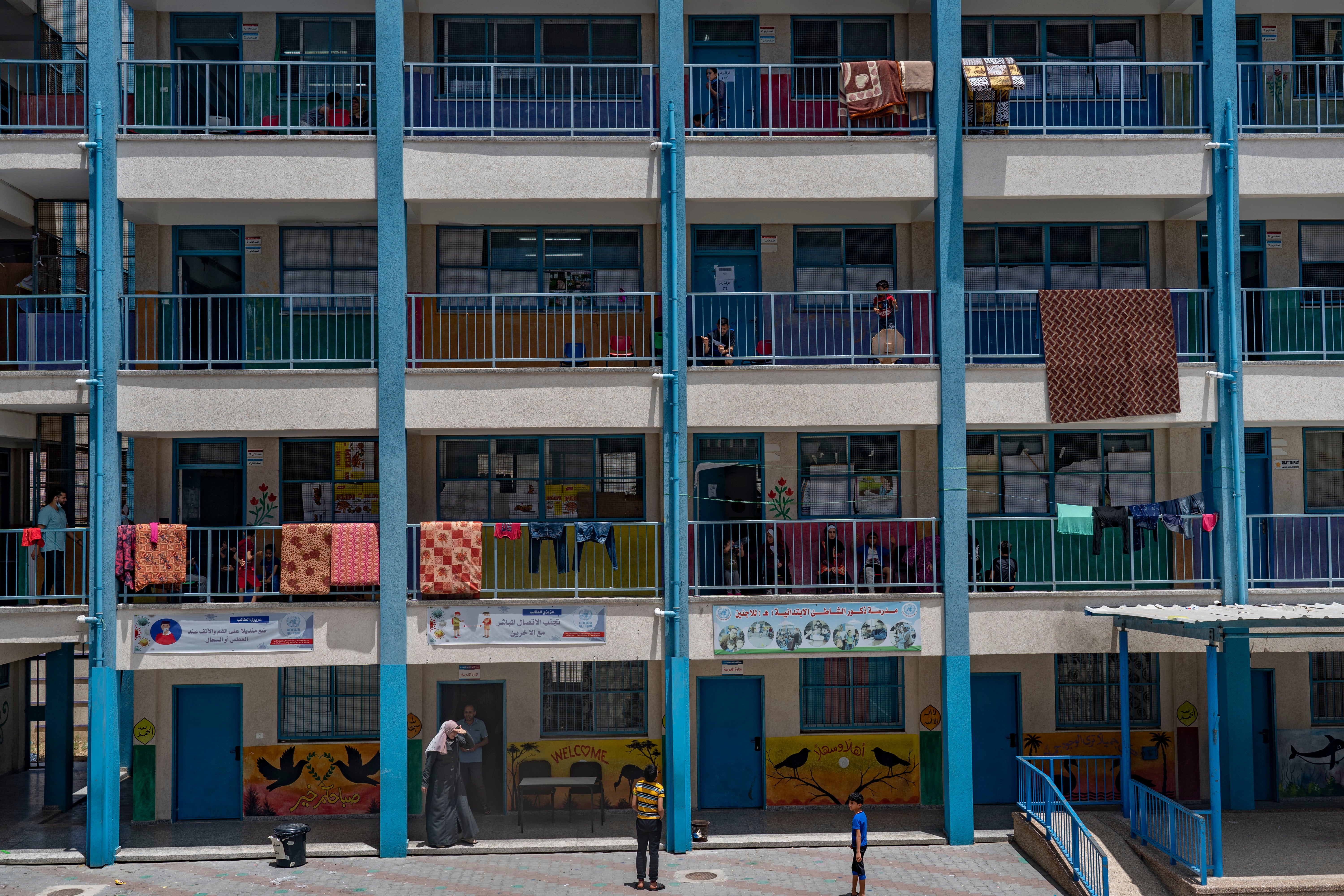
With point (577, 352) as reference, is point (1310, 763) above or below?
below

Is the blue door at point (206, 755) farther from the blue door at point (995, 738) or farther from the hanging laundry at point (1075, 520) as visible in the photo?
the hanging laundry at point (1075, 520)

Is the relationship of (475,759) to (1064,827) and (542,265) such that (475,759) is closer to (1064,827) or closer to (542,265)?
(542,265)

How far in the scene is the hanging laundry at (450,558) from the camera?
15.9m

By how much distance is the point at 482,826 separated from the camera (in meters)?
17.2

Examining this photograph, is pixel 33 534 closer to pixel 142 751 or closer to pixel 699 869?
pixel 142 751

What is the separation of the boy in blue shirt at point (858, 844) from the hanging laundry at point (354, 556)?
279 inches

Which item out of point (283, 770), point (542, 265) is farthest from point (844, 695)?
point (283, 770)

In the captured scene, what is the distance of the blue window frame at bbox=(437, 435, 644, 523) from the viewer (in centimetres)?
1791

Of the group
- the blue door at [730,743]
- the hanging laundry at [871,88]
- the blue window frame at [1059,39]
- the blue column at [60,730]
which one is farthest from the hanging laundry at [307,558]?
the blue window frame at [1059,39]

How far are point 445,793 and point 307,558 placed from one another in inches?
150

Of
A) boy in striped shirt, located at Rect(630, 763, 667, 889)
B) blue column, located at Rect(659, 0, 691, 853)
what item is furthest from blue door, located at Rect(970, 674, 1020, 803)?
boy in striped shirt, located at Rect(630, 763, 667, 889)

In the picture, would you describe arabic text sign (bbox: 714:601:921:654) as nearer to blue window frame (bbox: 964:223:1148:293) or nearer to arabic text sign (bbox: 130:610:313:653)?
blue window frame (bbox: 964:223:1148:293)

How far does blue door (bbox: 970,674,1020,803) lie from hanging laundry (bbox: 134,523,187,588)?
39.5 feet

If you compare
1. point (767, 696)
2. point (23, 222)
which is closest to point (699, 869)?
point (767, 696)
